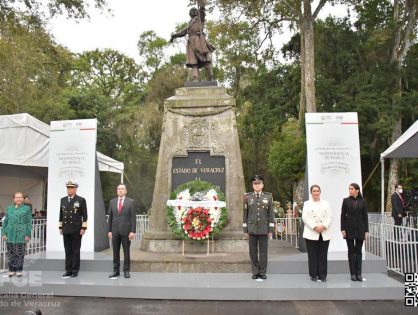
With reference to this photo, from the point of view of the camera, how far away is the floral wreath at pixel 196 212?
805 cm

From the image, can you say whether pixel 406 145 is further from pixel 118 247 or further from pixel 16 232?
pixel 16 232

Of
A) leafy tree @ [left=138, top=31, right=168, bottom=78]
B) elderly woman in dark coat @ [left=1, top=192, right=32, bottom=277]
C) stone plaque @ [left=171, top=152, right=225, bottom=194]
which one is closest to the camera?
elderly woman in dark coat @ [left=1, top=192, right=32, bottom=277]

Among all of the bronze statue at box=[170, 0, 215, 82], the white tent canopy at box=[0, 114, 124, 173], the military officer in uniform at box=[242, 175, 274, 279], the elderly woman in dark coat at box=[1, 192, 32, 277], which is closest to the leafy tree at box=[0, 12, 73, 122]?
the white tent canopy at box=[0, 114, 124, 173]

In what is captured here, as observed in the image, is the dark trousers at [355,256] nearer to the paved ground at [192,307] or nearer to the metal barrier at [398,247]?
the paved ground at [192,307]

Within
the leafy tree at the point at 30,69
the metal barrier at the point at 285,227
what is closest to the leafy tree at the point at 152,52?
the leafy tree at the point at 30,69

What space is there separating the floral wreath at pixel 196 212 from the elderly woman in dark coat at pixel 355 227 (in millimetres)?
2390

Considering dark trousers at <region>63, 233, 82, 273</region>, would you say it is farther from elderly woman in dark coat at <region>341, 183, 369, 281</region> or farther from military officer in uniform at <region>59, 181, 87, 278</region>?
elderly woman in dark coat at <region>341, 183, 369, 281</region>

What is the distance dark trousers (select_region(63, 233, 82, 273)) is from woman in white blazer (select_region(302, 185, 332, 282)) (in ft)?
13.3

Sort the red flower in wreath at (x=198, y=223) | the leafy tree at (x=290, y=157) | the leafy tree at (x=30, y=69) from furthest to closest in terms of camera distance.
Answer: the leafy tree at (x=290, y=157) < the leafy tree at (x=30, y=69) < the red flower in wreath at (x=198, y=223)

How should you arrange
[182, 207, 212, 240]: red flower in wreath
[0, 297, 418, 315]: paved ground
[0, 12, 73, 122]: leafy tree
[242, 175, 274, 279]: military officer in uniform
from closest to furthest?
1. [0, 297, 418, 315]: paved ground
2. [242, 175, 274, 279]: military officer in uniform
3. [182, 207, 212, 240]: red flower in wreath
4. [0, 12, 73, 122]: leafy tree

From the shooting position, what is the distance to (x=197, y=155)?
9102 mm

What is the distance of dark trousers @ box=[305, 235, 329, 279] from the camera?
6.93 metres

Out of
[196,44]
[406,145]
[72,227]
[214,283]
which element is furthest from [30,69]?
[214,283]

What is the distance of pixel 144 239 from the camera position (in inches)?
354
